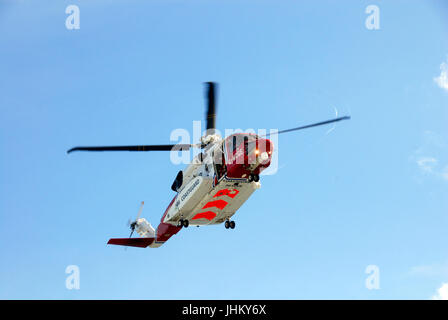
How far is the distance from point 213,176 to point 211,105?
6454mm

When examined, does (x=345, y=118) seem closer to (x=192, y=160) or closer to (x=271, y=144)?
(x=271, y=144)

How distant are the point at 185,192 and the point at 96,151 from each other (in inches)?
345

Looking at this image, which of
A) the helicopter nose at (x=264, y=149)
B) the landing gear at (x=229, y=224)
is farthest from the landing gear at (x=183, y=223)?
the helicopter nose at (x=264, y=149)

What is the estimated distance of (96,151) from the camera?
42938 millimetres

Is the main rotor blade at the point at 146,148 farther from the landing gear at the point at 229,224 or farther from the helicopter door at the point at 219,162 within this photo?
the landing gear at the point at 229,224

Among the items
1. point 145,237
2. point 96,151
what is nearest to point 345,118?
point 96,151

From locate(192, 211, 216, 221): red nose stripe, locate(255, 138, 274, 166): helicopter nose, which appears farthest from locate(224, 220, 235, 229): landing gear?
locate(255, 138, 274, 166): helicopter nose

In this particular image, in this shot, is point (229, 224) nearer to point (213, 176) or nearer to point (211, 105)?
point (213, 176)

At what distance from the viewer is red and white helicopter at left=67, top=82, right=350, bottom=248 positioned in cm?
4259

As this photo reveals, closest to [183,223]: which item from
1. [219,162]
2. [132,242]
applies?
[219,162]

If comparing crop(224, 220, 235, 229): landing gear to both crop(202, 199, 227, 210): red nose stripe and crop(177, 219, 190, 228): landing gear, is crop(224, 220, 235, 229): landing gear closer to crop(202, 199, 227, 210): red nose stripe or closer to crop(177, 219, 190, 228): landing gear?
crop(202, 199, 227, 210): red nose stripe

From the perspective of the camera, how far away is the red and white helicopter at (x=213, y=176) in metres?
42.6

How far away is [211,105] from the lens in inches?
1897

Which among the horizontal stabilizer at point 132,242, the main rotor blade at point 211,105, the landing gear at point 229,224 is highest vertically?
the main rotor blade at point 211,105
